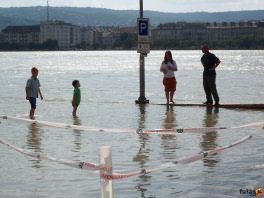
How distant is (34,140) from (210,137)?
3.28 metres

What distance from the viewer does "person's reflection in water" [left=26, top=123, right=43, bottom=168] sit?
10119 mm

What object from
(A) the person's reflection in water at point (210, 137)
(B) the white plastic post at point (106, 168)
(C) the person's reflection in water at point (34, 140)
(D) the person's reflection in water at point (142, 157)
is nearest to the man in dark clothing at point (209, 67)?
(A) the person's reflection in water at point (210, 137)

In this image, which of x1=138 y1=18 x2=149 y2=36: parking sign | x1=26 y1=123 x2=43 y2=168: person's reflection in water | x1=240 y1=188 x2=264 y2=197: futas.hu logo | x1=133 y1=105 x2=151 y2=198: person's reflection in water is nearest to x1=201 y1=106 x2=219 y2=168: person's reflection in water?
x1=133 y1=105 x2=151 y2=198: person's reflection in water

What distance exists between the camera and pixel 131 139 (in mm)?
12523

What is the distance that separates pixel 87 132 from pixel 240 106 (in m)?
6.45

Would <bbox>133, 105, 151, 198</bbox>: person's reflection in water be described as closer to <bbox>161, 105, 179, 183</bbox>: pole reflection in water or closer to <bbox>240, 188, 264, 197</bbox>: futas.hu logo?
<bbox>161, 105, 179, 183</bbox>: pole reflection in water

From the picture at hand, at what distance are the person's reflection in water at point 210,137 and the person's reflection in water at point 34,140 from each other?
2.50 m

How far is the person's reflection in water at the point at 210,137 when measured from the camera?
990 centimetres

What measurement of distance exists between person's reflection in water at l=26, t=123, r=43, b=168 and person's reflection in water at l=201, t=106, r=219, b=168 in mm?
2497

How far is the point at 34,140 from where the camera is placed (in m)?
12.6

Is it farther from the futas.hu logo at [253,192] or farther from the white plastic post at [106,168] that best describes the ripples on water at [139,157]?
the white plastic post at [106,168]

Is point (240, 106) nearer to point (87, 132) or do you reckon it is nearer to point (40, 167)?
point (87, 132)

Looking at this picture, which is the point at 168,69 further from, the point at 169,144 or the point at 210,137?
the point at 169,144

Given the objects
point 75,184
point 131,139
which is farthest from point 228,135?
point 75,184
